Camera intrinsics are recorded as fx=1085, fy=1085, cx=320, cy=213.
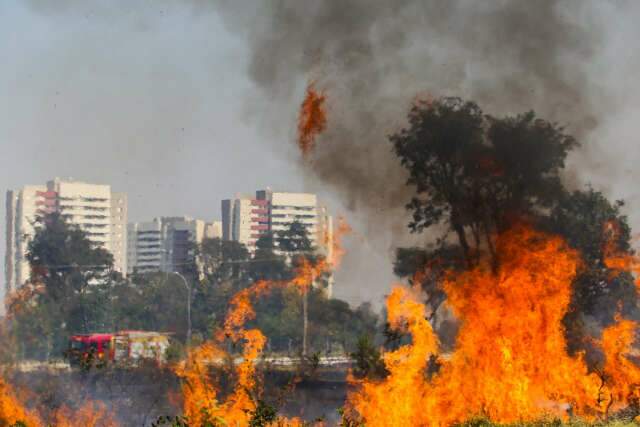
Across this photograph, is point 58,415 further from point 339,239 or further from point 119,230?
point 119,230

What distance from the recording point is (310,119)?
32594 millimetres

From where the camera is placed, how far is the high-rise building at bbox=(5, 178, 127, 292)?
61469 millimetres

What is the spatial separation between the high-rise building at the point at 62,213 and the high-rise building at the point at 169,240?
4.88 ft

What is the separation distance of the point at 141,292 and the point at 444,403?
4299 centimetres

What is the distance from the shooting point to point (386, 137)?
31.4 meters

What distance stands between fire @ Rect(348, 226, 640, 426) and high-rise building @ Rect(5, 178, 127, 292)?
34687 millimetres

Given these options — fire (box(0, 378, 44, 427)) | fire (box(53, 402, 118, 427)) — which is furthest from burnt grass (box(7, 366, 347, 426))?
fire (box(0, 378, 44, 427))

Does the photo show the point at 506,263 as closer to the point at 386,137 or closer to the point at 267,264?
the point at 386,137

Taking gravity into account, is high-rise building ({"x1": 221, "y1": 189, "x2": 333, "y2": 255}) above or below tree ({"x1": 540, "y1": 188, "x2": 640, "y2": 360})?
above

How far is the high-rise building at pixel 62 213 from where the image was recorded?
6147cm

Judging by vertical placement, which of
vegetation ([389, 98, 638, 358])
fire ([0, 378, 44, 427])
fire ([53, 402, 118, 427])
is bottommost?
fire ([53, 402, 118, 427])

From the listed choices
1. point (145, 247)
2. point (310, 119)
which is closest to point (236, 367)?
point (310, 119)

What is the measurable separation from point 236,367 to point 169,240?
869 inches

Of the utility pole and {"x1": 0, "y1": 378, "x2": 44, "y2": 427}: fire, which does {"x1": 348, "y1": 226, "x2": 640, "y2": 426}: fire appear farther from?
the utility pole
